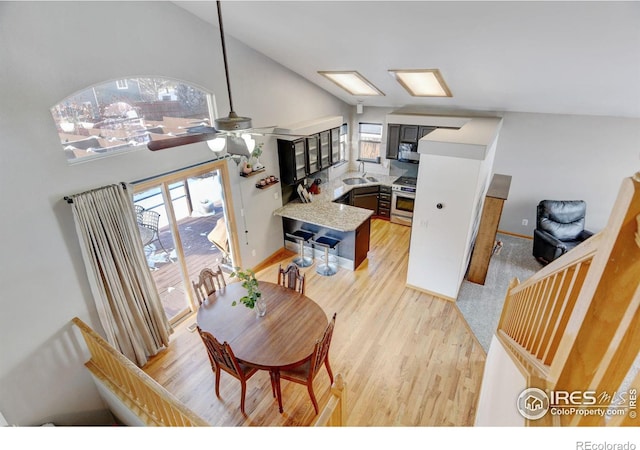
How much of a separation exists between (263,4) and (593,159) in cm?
585

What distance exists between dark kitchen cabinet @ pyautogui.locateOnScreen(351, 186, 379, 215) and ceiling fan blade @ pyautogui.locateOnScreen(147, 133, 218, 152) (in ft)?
16.5

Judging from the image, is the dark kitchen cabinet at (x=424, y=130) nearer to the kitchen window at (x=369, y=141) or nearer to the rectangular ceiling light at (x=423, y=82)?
the rectangular ceiling light at (x=423, y=82)

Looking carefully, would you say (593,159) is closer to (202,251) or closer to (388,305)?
(388,305)

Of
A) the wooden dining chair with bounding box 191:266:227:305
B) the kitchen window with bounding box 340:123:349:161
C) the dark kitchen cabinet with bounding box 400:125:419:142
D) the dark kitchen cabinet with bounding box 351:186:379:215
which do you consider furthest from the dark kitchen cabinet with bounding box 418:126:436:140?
the wooden dining chair with bounding box 191:266:227:305

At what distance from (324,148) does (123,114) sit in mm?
3670

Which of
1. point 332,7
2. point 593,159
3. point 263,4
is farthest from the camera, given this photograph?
point 593,159

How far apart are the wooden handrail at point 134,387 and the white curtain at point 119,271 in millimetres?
290

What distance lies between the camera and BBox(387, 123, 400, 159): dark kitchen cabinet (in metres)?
6.66

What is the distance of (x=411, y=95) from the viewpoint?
561 cm

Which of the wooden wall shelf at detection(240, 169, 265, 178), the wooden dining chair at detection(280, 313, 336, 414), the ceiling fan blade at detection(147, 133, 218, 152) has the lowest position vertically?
the wooden dining chair at detection(280, 313, 336, 414)

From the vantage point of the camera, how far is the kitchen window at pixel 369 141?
761cm

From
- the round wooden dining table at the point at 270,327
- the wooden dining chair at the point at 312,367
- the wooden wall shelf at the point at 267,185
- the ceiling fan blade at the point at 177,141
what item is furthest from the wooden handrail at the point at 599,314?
the wooden wall shelf at the point at 267,185

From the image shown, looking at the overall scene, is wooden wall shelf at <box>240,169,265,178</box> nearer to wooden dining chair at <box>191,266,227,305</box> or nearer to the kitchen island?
the kitchen island
